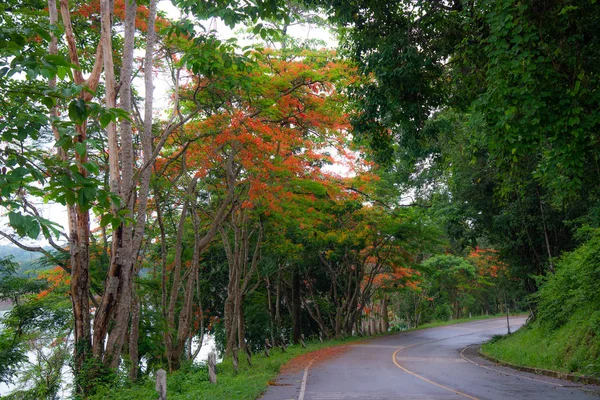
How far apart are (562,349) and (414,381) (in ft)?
18.7

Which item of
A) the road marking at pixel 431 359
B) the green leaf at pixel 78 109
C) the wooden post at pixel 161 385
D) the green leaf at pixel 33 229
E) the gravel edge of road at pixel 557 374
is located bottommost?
the gravel edge of road at pixel 557 374

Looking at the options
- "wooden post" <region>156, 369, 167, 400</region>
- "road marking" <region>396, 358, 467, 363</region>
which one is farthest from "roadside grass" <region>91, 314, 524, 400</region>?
"road marking" <region>396, 358, 467, 363</region>

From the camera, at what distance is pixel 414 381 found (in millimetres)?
14094

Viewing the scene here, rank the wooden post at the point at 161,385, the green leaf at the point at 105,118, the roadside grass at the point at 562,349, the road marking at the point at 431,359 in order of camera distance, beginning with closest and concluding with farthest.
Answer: the green leaf at the point at 105,118 < the wooden post at the point at 161,385 < the roadside grass at the point at 562,349 < the road marking at the point at 431,359

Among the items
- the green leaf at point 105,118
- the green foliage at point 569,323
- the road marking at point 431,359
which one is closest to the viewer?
the green leaf at point 105,118

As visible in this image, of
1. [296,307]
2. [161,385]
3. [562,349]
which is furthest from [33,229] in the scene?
[296,307]

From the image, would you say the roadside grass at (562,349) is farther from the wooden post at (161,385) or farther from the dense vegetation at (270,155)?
the wooden post at (161,385)

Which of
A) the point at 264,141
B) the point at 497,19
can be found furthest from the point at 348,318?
the point at 497,19

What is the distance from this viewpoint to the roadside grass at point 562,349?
14.3 metres

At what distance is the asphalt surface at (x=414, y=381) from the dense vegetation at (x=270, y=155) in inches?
87.9

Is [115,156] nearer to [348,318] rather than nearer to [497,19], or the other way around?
[497,19]

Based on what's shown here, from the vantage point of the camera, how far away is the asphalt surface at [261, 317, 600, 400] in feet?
37.3

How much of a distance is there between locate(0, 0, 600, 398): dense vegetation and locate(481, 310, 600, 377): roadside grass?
0.15 m

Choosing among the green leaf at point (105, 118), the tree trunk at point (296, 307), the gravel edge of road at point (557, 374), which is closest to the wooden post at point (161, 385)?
the green leaf at point (105, 118)
